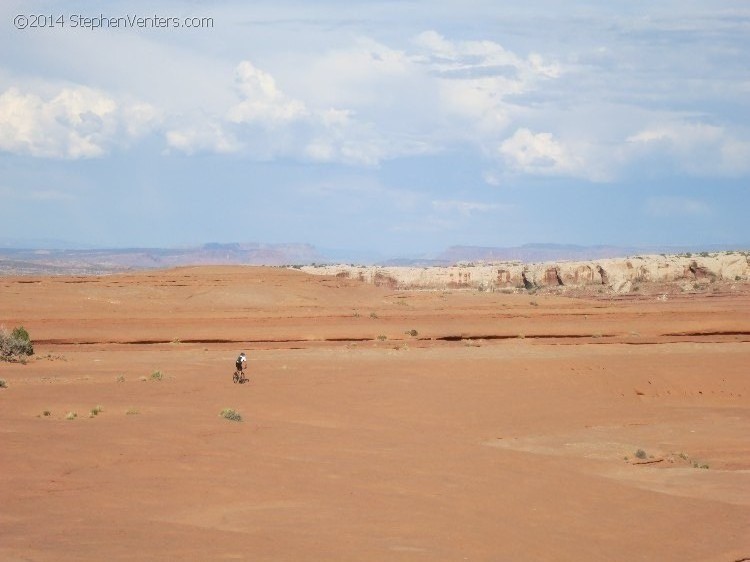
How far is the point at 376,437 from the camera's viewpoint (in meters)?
18.4

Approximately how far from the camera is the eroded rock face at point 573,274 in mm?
75562

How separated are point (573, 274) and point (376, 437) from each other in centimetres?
6363

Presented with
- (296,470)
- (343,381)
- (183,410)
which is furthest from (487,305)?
(296,470)

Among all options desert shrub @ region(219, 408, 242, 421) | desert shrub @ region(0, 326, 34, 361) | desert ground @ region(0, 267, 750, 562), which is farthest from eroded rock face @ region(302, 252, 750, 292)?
desert shrub @ region(219, 408, 242, 421)

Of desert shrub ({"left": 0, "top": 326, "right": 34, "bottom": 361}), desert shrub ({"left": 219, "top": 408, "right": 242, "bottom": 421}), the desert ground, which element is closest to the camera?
the desert ground

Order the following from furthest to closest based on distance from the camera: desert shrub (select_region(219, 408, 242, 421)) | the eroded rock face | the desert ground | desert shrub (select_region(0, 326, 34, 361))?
the eroded rock face → desert shrub (select_region(0, 326, 34, 361)) → desert shrub (select_region(219, 408, 242, 421)) → the desert ground

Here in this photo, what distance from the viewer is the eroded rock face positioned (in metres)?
75.6

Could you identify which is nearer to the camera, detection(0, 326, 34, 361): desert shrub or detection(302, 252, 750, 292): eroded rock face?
detection(0, 326, 34, 361): desert shrub

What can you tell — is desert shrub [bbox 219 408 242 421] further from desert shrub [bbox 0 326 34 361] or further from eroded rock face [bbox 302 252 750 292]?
eroded rock face [bbox 302 252 750 292]

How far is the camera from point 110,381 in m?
24.2

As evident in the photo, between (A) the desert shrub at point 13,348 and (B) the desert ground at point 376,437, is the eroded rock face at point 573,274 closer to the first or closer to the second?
(B) the desert ground at point 376,437

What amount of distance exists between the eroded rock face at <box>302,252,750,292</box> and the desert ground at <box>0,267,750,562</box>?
31.2 m

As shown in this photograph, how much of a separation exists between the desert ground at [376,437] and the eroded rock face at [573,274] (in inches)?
1229

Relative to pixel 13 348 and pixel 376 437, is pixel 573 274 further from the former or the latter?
pixel 376 437
